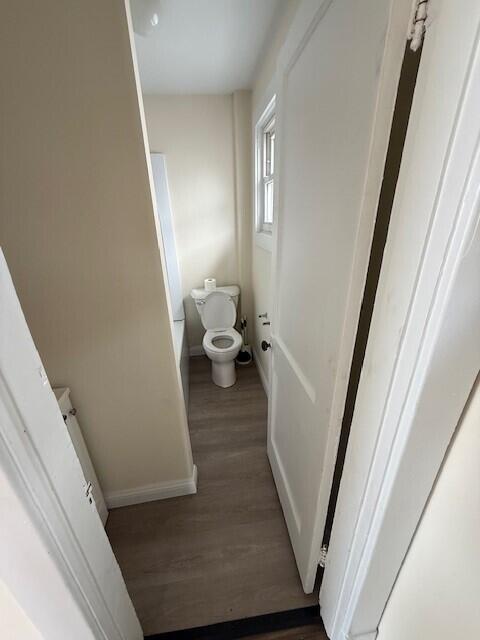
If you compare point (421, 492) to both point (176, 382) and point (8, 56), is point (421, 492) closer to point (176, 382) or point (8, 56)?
point (176, 382)

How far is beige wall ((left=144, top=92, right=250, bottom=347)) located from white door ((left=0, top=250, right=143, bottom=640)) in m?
2.19

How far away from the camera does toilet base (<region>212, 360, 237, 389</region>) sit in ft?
7.62

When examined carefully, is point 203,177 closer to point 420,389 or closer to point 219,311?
point 219,311

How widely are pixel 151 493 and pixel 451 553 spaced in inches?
53.0

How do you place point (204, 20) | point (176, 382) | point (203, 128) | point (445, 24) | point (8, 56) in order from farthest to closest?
point (203, 128)
point (204, 20)
point (176, 382)
point (8, 56)
point (445, 24)

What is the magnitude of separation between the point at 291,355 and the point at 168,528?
1.09 m

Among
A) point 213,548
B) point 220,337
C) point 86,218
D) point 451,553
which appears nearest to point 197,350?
point 220,337

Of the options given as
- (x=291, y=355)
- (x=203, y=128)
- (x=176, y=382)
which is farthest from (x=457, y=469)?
(x=203, y=128)

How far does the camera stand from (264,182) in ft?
7.11

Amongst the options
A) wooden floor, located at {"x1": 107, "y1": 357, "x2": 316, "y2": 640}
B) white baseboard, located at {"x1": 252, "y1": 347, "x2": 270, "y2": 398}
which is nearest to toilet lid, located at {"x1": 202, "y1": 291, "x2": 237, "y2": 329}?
white baseboard, located at {"x1": 252, "y1": 347, "x2": 270, "y2": 398}

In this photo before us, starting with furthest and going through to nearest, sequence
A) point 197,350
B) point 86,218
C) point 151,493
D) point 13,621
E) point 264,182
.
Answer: point 197,350 → point 264,182 → point 151,493 → point 86,218 → point 13,621

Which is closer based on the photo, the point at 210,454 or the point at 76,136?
the point at 76,136

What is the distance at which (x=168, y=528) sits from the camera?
1.32 metres

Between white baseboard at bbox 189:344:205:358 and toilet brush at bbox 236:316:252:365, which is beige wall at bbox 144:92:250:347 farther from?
white baseboard at bbox 189:344:205:358
